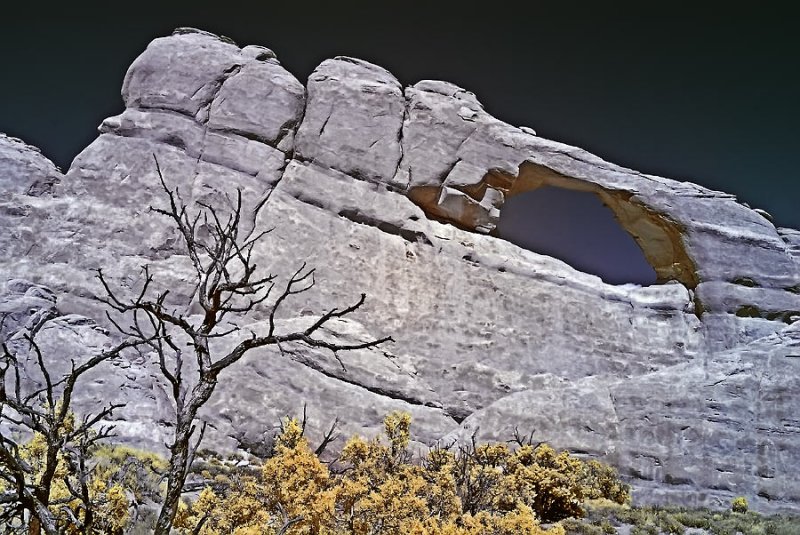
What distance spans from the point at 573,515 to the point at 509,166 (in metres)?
14.3

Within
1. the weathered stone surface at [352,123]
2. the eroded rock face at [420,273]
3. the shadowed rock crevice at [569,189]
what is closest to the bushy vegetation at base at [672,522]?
the eroded rock face at [420,273]

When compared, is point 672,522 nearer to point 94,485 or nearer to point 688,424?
point 688,424

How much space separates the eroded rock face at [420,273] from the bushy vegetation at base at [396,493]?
6.58 ft

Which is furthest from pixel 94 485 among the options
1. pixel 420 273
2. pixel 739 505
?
pixel 739 505

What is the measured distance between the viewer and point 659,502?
18.5 meters

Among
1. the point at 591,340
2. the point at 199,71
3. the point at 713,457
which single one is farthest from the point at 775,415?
the point at 199,71

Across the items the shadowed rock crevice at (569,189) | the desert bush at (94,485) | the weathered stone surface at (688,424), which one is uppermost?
the shadowed rock crevice at (569,189)

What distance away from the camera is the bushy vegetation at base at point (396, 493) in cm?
899

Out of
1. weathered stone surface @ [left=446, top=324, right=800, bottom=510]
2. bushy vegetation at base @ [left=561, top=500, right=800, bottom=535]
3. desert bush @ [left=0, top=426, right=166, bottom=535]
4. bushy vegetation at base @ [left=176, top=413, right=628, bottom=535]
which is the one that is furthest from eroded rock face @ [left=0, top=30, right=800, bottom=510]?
desert bush @ [left=0, top=426, right=166, bottom=535]

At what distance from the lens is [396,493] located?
10.1 metres

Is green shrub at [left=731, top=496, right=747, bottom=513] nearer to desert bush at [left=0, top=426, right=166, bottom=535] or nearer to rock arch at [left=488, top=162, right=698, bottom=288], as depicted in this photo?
rock arch at [left=488, top=162, right=698, bottom=288]

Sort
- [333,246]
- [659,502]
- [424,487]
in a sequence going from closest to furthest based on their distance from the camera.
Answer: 1. [424,487]
2. [659,502]
3. [333,246]

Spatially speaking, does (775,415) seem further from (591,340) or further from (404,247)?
(404,247)

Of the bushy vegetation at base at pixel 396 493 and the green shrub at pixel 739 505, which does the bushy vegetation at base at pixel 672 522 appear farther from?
the bushy vegetation at base at pixel 396 493
